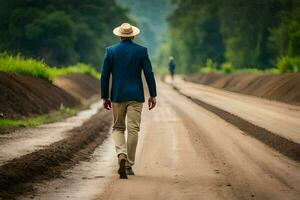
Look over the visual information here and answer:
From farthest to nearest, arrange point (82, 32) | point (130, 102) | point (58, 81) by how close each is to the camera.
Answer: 1. point (82, 32)
2. point (58, 81)
3. point (130, 102)

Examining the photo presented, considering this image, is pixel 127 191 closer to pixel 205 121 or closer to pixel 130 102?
pixel 130 102

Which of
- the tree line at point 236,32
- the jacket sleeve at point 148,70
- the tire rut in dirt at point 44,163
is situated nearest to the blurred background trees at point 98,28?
the tree line at point 236,32

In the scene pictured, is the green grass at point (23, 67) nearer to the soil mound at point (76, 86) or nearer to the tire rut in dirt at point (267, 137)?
the soil mound at point (76, 86)

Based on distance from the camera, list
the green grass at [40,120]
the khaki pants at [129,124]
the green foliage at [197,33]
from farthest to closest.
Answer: the green foliage at [197,33] < the green grass at [40,120] < the khaki pants at [129,124]

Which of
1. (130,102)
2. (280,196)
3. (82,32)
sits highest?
(82,32)

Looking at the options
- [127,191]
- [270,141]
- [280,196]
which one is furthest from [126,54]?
[270,141]

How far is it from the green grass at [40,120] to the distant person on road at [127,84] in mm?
9654

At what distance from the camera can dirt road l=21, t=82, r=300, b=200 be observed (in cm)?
963

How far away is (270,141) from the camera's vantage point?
56.9 feet

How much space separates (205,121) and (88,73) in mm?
36428

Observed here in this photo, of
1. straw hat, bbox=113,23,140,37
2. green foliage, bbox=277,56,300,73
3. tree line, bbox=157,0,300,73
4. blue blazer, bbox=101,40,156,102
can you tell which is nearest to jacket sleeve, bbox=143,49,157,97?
blue blazer, bbox=101,40,156,102

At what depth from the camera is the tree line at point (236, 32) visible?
2365 inches

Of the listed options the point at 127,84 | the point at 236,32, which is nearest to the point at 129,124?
the point at 127,84

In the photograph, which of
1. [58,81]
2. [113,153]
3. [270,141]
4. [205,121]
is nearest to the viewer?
[113,153]
